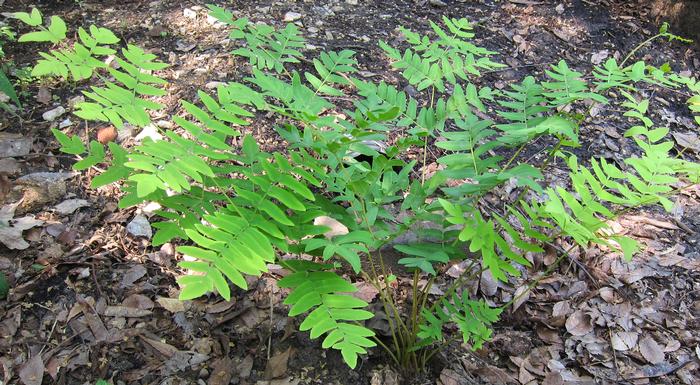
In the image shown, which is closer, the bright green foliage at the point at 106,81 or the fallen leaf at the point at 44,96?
the bright green foliage at the point at 106,81

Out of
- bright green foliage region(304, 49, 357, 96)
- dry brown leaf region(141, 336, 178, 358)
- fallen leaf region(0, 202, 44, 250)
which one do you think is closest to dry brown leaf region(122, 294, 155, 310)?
dry brown leaf region(141, 336, 178, 358)

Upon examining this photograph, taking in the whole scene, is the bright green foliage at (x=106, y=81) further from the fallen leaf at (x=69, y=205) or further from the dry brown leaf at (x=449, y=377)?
the dry brown leaf at (x=449, y=377)

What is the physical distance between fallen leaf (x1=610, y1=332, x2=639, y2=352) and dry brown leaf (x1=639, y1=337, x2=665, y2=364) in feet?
0.10

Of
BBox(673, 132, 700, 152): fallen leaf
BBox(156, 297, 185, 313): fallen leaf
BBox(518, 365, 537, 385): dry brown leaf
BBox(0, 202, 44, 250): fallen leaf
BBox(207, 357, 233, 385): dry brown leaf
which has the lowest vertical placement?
BBox(518, 365, 537, 385): dry brown leaf

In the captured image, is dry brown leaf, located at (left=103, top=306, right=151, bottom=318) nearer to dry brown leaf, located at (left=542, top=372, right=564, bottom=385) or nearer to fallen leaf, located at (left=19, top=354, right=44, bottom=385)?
fallen leaf, located at (left=19, top=354, right=44, bottom=385)

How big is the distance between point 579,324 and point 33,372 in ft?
7.04

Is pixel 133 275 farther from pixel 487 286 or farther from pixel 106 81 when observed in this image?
pixel 487 286

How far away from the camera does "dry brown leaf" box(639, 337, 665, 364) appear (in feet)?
7.57

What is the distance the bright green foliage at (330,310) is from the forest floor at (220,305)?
24.5 inches

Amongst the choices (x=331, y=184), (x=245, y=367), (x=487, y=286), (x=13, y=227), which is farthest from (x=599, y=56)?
(x=13, y=227)

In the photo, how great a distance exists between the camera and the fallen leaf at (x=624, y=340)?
2355mm

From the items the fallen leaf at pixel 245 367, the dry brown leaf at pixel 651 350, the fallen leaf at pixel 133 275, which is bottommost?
the dry brown leaf at pixel 651 350

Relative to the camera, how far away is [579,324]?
7.98 feet

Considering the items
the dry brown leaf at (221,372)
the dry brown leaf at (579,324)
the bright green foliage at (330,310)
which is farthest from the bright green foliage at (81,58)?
the dry brown leaf at (579,324)
